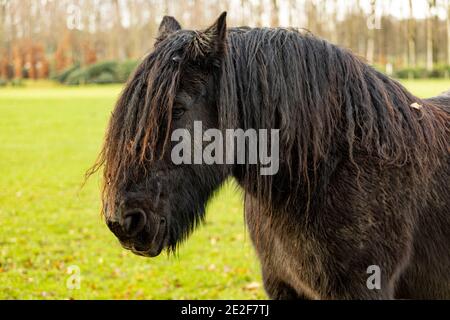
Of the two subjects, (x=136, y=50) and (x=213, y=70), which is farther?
(x=136, y=50)

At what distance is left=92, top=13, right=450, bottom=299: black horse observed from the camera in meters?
2.33

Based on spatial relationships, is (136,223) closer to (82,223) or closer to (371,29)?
(82,223)

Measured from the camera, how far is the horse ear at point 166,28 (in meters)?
2.66

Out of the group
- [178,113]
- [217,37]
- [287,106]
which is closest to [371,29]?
[287,106]

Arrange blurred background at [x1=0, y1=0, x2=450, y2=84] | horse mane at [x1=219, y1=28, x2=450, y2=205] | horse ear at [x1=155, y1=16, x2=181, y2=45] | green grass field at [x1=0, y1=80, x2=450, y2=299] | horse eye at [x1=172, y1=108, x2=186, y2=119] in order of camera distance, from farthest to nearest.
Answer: blurred background at [x1=0, y1=0, x2=450, y2=84], green grass field at [x1=0, y1=80, x2=450, y2=299], horse ear at [x1=155, y1=16, x2=181, y2=45], horse mane at [x1=219, y1=28, x2=450, y2=205], horse eye at [x1=172, y1=108, x2=186, y2=119]

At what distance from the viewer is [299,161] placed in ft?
8.32

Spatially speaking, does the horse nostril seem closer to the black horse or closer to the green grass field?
the black horse

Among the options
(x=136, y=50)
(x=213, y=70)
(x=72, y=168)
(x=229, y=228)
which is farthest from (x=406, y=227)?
(x=136, y=50)

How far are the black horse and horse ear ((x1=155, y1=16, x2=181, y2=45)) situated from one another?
12mm

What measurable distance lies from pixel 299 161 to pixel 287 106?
0.91 feet

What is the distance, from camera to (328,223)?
254 centimetres

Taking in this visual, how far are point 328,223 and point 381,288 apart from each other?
0.44 meters

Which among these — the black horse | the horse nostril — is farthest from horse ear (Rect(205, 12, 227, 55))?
the horse nostril
